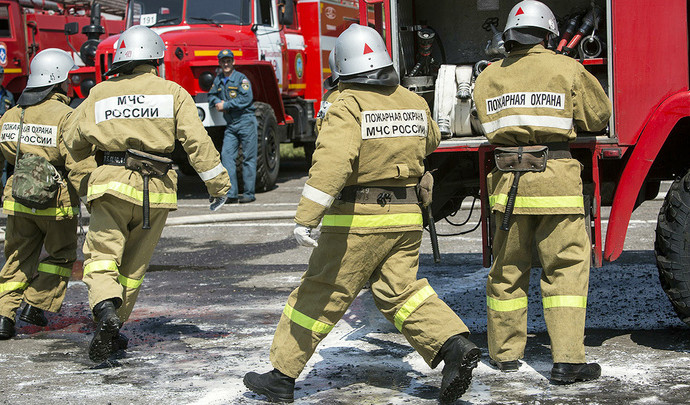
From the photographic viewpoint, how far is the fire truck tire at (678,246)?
510 cm

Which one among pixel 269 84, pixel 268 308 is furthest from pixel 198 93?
pixel 268 308

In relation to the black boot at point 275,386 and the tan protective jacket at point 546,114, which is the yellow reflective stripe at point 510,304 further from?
the black boot at point 275,386

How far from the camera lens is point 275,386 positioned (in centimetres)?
455

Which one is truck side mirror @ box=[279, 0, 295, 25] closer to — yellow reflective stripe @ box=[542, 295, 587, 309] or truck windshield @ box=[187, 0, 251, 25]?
truck windshield @ box=[187, 0, 251, 25]

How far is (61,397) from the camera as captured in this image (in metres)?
4.69

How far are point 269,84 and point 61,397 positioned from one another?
30.2ft

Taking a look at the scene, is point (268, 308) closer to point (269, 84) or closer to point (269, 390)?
point (269, 390)

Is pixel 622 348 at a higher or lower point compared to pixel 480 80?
lower

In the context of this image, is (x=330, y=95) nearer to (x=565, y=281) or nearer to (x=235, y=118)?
(x=565, y=281)

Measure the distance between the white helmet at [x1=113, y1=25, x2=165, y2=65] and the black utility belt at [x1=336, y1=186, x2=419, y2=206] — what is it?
1607mm

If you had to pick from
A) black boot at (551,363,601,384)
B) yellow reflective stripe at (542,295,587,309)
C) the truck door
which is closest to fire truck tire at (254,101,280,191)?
the truck door

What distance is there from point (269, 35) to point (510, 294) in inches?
362

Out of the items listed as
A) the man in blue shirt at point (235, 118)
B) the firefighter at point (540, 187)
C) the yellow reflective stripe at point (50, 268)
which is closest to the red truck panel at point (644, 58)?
the firefighter at point (540, 187)

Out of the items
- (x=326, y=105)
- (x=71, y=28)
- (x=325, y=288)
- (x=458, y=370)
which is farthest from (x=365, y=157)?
(x=71, y=28)
